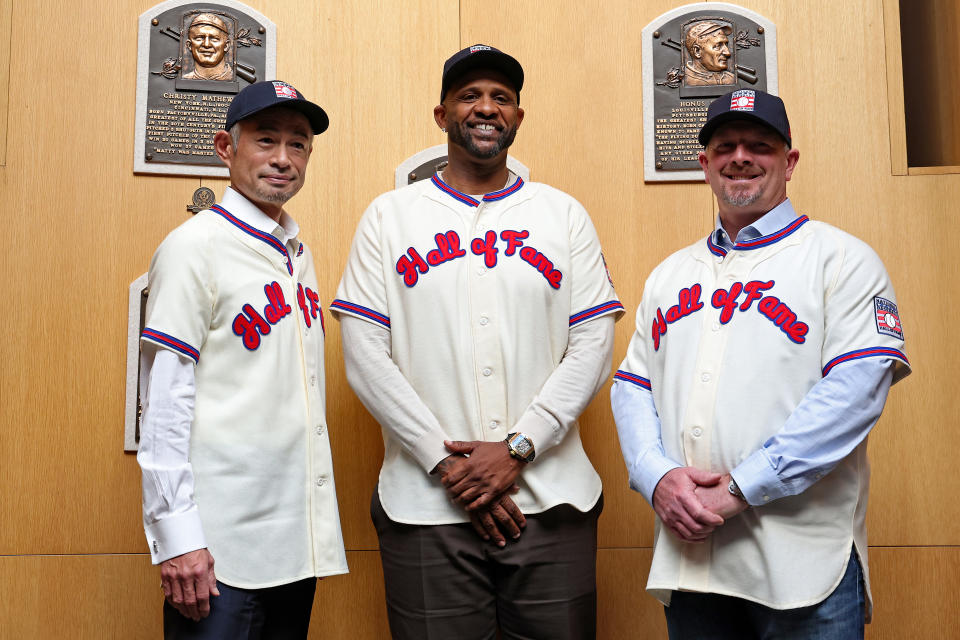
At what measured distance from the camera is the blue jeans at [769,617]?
74.3 inches

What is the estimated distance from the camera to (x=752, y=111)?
84.4 inches

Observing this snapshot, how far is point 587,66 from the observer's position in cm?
329

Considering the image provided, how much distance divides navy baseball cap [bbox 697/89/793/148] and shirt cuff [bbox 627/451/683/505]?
2.74 feet

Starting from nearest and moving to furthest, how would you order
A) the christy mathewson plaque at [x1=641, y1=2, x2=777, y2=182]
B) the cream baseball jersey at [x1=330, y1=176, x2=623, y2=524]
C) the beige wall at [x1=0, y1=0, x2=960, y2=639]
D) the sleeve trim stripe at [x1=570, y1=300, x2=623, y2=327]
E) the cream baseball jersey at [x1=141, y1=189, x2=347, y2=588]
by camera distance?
1. the cream baseball jersey at [x1=141, y1=189, x2=347, y2=588]
2. the cream baseball jersey at [x1=330, y1=176, x2=623, y2=524]
3. the sleeve trim stripe at [x1=570, y1=300, x2=623, y2=327]
4. the beige wall at [x1=0, y1=0, x2=960, y2=639]
5. the christy mathewson plaque at [x1=641, y1=2, x2=777, y2=182]

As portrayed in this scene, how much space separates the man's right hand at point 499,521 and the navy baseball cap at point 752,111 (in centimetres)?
107

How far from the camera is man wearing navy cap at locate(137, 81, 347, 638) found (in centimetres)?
192

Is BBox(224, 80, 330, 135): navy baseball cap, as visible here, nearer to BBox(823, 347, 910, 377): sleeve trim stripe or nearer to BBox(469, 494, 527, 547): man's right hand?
BBox(469, 494, 527, 547): man's right hand

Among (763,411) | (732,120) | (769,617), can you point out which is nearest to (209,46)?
(732,120)

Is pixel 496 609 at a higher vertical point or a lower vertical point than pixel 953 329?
lower

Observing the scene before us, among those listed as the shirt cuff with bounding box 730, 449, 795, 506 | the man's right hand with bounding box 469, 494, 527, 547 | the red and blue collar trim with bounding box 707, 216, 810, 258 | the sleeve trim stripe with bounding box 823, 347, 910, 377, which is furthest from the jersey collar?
A: the man's right hand with bounding box 469, 494, 527, 547

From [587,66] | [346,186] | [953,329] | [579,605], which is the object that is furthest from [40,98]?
[953,329]

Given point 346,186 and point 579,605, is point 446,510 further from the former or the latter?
point 346,186

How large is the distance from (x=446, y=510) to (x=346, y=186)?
56.0 inches

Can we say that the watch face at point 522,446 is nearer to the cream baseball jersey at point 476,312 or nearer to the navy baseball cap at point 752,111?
the cream baseball jersey at point 476,312
